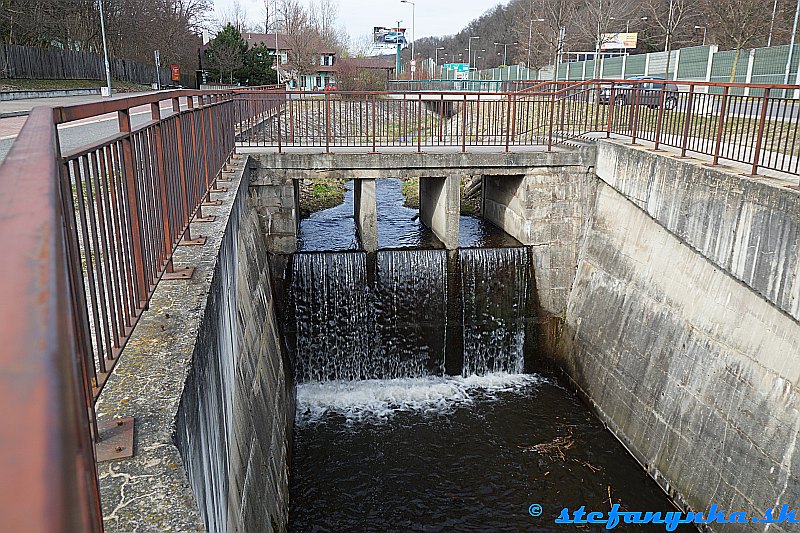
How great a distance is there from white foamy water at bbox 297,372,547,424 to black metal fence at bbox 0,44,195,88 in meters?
30.8

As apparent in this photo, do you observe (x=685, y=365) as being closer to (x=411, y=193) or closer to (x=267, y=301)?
(x=267, y=301)

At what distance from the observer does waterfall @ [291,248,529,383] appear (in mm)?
12633

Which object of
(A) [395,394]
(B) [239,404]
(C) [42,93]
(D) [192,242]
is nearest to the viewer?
(D) [192,242]

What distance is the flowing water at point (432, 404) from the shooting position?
9.11 meters

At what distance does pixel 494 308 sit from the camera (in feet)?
43.5

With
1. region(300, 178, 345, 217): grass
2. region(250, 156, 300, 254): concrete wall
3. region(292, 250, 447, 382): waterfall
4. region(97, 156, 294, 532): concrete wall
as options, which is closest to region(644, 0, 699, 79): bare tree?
region(300, 178, 345, 217): grass

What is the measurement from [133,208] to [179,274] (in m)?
1.22

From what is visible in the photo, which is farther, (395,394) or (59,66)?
(59,66)

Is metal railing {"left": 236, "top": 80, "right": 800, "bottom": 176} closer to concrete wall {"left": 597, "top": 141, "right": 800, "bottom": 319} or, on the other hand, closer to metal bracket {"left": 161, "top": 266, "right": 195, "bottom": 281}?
concrete wall {"left": 597, "top": 141, "right": 800, "bottom": 319}

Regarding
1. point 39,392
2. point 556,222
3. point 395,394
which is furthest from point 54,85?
point 39,392

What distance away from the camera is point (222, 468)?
4516mm

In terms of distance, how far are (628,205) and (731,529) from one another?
19.2ft

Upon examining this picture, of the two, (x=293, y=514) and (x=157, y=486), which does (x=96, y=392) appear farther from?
(x=293, y=514)

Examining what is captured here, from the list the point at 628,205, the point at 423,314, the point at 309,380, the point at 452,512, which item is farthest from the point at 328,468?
the point at 628,205
